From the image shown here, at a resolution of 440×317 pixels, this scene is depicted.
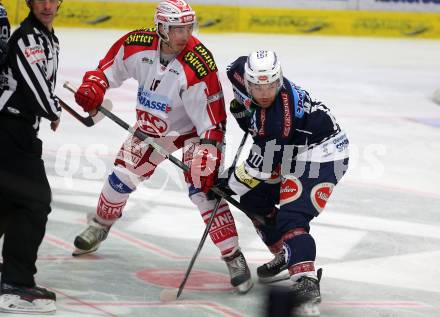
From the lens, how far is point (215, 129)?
4277 mm

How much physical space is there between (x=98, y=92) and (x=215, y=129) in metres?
0.60

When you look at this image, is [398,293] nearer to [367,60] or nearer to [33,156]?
[33,156]

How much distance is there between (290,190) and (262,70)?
0.57 metres

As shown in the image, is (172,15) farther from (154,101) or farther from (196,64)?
(154,101)

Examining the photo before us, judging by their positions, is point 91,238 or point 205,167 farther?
point 91,238

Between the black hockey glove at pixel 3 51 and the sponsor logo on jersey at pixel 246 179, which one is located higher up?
the black hockey glove at pixel 3 51

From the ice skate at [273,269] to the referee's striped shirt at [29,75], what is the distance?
1.32 m

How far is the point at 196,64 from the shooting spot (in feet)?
14.0

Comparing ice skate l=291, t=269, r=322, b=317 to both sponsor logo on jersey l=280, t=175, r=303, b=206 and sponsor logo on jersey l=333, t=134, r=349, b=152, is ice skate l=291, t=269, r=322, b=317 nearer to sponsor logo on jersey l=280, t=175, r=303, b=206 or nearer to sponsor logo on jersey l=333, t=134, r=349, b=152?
sponsor logo on jersey l=280, t=175, r=303, b=206

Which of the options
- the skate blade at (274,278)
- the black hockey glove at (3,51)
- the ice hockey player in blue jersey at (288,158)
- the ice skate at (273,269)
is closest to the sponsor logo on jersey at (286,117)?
the ice hockey player in blue jersey at (288,158)

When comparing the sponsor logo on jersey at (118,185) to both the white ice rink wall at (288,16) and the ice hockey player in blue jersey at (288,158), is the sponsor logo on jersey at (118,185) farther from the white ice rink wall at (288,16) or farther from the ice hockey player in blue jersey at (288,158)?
the white ice rink wall at (288,16)

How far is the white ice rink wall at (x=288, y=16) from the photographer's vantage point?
14406mm

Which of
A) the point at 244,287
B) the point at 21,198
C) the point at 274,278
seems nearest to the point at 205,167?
the point at 244,287

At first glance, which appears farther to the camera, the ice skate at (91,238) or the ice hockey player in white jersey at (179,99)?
the ice skate at (91,238)
